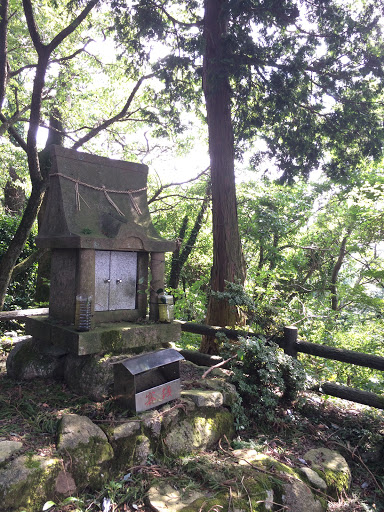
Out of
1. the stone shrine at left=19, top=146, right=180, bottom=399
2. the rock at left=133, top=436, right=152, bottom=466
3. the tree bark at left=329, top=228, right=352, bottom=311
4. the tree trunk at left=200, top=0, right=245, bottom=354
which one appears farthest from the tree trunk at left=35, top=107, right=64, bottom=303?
the tree bark at left=329, top=228, right=352, bottom=311

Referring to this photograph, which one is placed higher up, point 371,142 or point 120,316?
point 371,142

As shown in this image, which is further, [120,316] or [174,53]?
[174,53]

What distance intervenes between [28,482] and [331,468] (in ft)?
9.00

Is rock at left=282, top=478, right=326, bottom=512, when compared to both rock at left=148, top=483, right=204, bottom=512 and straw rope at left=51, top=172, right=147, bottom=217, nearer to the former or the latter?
rock at left=148, top=483, right=204, bottom=512

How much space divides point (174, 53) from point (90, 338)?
21.3ft

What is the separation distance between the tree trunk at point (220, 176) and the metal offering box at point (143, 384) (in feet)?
7.68

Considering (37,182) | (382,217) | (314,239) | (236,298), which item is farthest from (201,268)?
(236,298)

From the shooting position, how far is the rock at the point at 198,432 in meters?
3.36

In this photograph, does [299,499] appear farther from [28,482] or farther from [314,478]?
[28,482]

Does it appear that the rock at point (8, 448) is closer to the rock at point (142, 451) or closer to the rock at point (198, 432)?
the rock at point (142, 451)

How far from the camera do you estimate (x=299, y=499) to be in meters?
2.90

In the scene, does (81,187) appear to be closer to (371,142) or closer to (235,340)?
(235,340)

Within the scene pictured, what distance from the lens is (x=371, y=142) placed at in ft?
23.1

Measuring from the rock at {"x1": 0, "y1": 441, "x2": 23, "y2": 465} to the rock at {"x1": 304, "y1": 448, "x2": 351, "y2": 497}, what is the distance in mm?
2698
